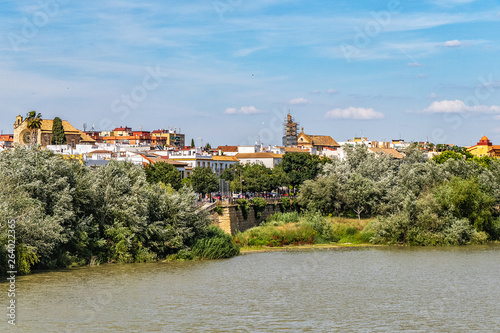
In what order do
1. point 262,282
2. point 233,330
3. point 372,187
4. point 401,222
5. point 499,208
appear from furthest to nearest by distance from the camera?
1. point 372,187
2. point 499,208
3. point 401,222
4. point 262,282
5. point 233,330

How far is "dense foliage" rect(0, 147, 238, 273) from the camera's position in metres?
33.1

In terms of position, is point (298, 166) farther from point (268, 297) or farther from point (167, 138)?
point (167, 138)

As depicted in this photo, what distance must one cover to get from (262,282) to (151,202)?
417 inches

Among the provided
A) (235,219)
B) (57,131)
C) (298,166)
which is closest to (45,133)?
(57,131)

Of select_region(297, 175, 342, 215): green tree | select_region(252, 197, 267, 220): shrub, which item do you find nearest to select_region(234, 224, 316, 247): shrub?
select_region(252, 197, 267, 220): shrub

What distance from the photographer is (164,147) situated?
122 m

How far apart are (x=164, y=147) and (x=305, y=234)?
72.6 meters

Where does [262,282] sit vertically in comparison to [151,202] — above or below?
below

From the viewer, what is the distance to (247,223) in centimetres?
5881

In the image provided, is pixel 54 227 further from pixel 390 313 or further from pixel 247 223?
pixel 247 223

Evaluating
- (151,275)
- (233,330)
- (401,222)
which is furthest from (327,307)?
(401,222)

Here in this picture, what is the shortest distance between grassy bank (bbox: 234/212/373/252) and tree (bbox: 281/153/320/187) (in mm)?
31497

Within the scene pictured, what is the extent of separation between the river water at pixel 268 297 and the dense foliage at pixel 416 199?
865cm

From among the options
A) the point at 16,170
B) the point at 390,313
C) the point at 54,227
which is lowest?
the point at 390,313
